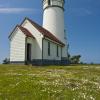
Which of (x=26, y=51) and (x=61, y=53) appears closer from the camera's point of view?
(x=26, y=51)

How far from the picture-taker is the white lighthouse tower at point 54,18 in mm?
49688

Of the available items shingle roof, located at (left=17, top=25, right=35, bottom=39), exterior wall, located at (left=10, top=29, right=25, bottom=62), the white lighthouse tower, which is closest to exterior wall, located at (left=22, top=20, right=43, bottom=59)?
Answer: shingle roof, located at (left=17, top=25, right=35, bottom=39)

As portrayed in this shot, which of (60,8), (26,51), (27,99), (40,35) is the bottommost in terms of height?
(27,99)

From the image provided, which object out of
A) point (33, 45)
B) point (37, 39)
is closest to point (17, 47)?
point (33, 45)

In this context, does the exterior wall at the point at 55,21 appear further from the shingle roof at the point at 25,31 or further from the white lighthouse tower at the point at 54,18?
the shingle roof at the point at 25,31

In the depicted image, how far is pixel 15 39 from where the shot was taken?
38562 mm

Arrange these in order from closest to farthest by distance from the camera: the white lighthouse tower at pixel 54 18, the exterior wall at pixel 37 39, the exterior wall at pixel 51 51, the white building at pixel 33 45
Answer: the white building at pixel 33 45
the exterior wall at pixel 37 39
the exterior wall at pixel 51 51
the white lighthouse tower at pixel 54 18

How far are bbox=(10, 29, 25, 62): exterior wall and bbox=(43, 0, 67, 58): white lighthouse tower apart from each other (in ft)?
41.9

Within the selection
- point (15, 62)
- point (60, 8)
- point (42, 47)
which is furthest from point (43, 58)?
point (60, 8)

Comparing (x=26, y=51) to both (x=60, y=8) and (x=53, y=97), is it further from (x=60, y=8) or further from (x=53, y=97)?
(x=53, y=97)

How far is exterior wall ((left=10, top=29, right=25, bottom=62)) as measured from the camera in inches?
1485

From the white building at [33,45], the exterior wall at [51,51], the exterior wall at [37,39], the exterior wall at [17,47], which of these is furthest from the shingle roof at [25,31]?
the exterior wall at [51,51]

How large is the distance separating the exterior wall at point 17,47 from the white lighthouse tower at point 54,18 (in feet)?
41.9

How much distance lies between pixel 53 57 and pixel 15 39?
30.2 ft
